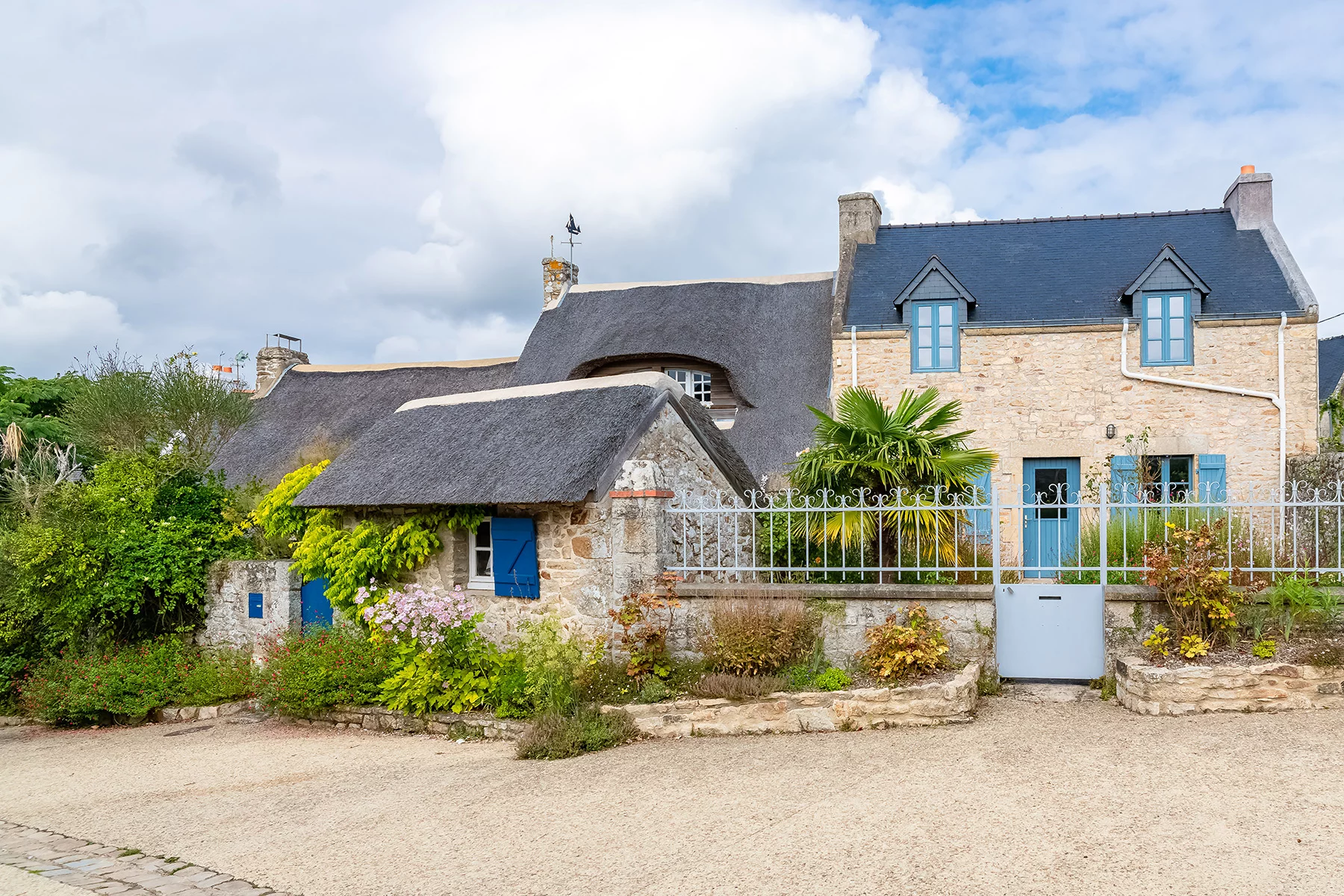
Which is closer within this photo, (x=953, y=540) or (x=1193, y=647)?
(x=1193, y=647)

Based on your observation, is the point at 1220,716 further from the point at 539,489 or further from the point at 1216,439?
the point at 1216,439

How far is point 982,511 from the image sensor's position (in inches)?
476

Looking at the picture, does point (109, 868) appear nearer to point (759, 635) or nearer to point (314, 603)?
point (759, 635)

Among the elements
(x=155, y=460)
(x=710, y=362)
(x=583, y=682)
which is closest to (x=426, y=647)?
(x=583, y=682)

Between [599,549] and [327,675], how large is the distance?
2.94 m

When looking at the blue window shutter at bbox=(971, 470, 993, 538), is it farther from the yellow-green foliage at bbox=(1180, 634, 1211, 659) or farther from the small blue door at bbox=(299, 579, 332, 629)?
the small blue door at bbox=(299, 579, 332, 629)

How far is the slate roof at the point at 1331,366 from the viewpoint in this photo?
67.6 ft

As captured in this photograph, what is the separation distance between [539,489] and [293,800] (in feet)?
10.3

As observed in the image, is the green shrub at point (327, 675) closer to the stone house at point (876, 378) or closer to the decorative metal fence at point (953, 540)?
the stone house at point (876, 378)

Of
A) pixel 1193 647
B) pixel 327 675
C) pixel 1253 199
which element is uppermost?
pixel 1253 199

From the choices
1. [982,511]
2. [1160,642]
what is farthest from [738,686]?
[982,511]

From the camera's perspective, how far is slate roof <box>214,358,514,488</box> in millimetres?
18031

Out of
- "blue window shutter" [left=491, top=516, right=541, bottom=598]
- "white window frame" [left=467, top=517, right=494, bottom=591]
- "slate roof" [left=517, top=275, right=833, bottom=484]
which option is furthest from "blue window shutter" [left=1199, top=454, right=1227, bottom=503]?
"white window frame" [left=467, top=517, right=494, bottom=591]

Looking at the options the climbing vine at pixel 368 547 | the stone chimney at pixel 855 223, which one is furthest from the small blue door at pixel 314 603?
the stone chimney at pixel 855 223
